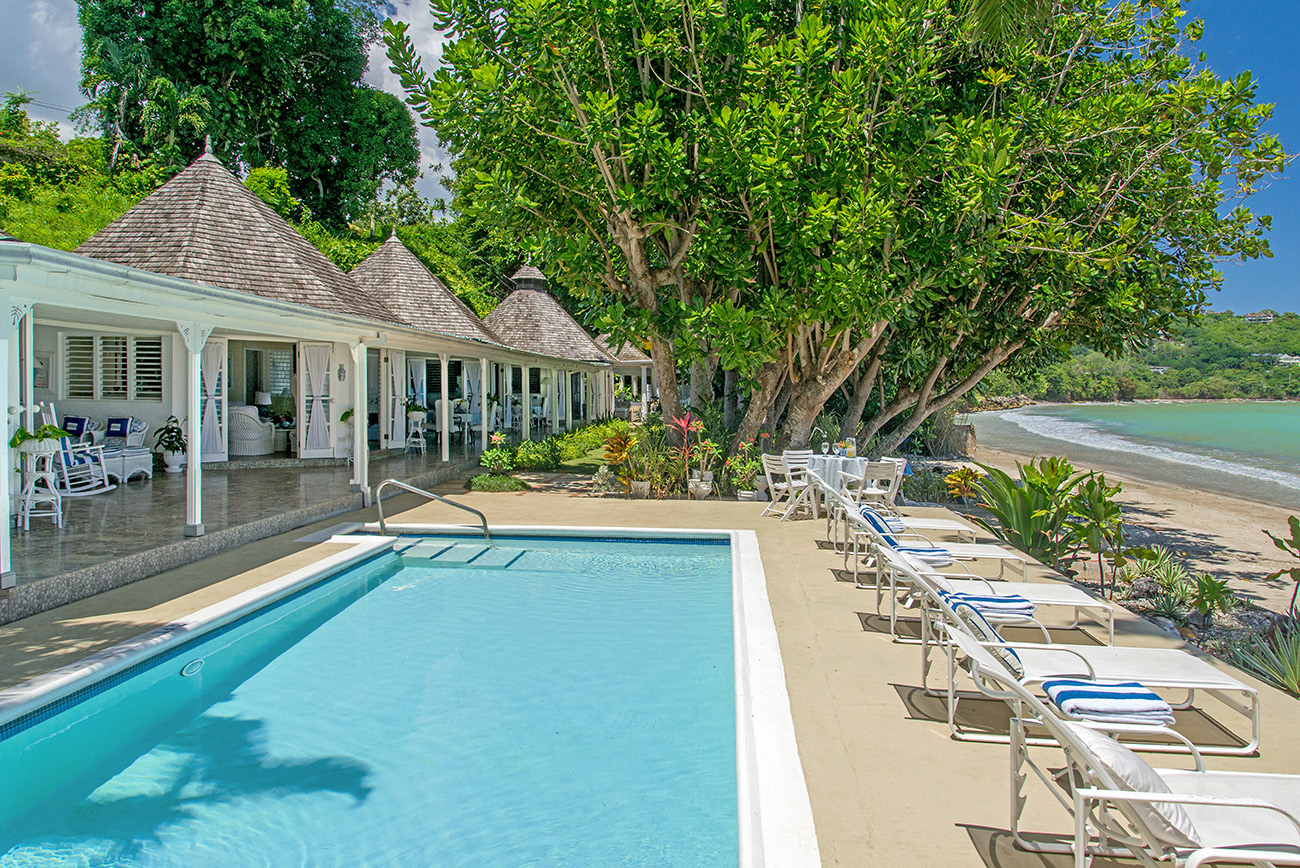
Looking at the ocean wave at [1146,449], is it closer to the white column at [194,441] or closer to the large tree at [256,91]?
the white column at [194,441]

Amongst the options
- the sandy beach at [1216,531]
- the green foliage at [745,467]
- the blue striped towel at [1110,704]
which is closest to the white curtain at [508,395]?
the green foliage at [745,467]

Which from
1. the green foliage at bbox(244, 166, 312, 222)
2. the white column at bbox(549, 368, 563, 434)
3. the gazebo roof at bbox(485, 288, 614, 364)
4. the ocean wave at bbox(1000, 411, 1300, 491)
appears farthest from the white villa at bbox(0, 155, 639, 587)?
the ocean wave at bbox(1000, 411, 1300, 491)

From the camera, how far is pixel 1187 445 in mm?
45750

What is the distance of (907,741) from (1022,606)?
173 centimetres

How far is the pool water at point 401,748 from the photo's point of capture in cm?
374

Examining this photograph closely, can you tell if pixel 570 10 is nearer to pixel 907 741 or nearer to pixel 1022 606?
pixel 1022 606

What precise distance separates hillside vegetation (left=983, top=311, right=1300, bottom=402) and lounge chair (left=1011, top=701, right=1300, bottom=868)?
259 feet

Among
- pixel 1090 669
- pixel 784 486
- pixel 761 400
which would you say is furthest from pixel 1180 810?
pixel 761 400

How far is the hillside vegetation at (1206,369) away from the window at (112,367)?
74.2 m

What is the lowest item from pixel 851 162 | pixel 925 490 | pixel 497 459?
pixel 925 490

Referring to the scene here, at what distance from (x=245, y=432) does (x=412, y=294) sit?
18.2ft

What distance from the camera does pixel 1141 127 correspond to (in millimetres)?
11414

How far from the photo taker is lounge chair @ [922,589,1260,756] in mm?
3818

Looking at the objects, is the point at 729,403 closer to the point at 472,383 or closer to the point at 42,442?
the point at 472,383
